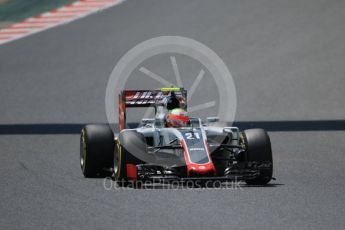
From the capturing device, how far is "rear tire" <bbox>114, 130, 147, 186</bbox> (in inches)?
510

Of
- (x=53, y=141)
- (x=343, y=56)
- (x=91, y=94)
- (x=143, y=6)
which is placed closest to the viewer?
(x=53, y=141)

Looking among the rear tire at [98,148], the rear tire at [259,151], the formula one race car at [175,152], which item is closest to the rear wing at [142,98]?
the formula one race car at [175,152]

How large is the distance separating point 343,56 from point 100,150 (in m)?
15.6

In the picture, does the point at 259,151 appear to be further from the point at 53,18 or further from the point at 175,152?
the point at 53,18

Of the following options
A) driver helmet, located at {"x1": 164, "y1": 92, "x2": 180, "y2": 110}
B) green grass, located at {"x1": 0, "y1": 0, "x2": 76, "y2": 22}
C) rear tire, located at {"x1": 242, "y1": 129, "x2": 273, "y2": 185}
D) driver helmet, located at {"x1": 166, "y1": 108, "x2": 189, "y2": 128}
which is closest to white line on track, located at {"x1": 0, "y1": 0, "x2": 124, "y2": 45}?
green grass, located at {"x1": 0, "y1": 0, "x2": 76, "y2": 22}

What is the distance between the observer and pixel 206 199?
474 inches

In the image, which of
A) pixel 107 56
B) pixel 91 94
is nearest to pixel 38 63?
pixel 107 56

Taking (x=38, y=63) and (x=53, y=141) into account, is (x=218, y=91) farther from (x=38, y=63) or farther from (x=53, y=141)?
(x=53, y=141)

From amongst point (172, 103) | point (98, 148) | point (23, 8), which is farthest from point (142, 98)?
point (23, 8)

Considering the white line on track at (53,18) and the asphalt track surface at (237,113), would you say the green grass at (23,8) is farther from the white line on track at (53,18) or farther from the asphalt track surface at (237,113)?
the asphalt track surface at (237,113)

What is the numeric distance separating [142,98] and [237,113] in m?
9.26

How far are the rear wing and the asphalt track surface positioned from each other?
39.1 inches

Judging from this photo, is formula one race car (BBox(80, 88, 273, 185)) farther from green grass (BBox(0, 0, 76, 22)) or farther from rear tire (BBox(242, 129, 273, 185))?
green grass (BBox(0, 0, 76, 22))

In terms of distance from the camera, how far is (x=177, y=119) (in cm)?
1381
